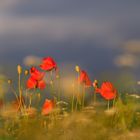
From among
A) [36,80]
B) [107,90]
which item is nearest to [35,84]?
[36,80]

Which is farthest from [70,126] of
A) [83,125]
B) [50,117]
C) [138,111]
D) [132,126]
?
[138,111]

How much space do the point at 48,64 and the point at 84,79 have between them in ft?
1.24

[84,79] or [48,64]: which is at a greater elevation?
→ [48,64]

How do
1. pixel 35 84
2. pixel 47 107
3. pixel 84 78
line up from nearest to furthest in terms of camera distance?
pixel 47 107
pixel 84 78
pixel 35 84

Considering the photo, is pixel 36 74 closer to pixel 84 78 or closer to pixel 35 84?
pixel 35 84

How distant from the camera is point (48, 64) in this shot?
15.4 feet

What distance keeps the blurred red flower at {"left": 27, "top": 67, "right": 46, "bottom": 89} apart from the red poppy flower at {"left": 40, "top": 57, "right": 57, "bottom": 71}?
7cm

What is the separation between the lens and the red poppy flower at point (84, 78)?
4621mm

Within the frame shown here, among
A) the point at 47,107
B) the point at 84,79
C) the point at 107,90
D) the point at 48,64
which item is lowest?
the point at 47,107

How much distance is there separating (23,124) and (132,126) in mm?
927

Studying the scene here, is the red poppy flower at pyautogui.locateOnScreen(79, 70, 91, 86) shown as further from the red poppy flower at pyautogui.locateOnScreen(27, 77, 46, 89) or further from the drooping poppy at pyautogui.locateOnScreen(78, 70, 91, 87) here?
the red poppy flower at pyautogui.locateOnScreen(27, 77, 46, 89)

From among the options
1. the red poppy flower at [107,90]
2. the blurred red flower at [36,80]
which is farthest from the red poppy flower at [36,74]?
the red poppy flower at [107,90]

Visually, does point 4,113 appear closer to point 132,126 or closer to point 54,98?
point 54,98

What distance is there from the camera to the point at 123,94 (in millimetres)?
4699
